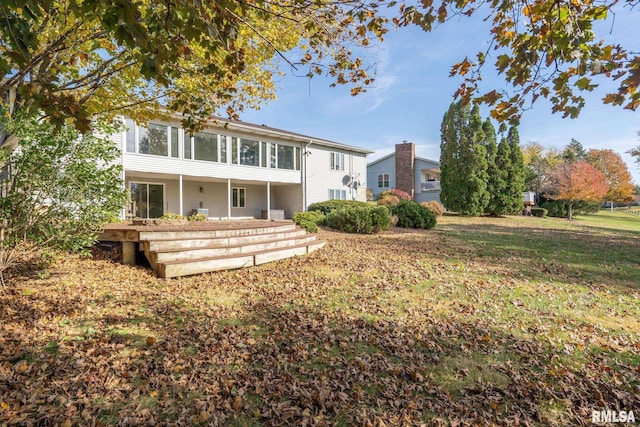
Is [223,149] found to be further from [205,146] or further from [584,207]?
[584,207]

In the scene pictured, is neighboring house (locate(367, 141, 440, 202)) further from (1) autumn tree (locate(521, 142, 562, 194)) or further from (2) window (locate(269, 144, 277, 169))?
(2) window (locate(269, 144, 277, 169))

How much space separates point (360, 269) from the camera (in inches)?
285

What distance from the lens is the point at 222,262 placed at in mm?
6547

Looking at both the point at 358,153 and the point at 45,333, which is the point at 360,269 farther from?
the point at 358,153

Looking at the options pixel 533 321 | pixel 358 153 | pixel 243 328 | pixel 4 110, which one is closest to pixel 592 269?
pixel 533 321

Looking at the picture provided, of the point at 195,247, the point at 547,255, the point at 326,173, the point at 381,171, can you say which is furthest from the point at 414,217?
the point at 381,171

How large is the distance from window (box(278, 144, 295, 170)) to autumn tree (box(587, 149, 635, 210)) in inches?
1404

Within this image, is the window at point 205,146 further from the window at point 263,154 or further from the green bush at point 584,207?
the green bush at point 584,207

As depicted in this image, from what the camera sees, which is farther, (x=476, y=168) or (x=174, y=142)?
(x=476, y=168)

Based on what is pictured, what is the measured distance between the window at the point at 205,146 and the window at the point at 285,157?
13.9 ft

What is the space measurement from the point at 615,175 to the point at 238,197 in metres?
45.7

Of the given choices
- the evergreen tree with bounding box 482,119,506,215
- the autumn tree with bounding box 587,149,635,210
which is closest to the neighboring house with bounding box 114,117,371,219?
the evergreen tree with bounding box 482,119,506,215

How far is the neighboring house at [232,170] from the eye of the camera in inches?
586

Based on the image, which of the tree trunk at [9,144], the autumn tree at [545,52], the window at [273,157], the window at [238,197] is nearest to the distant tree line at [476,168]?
the window at [273,157]
